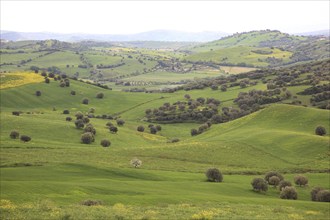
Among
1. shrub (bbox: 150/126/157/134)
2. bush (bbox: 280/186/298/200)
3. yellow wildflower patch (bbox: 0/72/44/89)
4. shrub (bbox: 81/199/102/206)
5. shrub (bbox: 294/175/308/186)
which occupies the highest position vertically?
yellow wildflower patch (bbox: 0/72/44/89)

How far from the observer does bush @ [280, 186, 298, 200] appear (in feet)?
159

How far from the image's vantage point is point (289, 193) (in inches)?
1905

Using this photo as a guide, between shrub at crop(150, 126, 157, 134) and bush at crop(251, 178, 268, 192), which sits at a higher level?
bush at crop(251, 178, 268, 192)

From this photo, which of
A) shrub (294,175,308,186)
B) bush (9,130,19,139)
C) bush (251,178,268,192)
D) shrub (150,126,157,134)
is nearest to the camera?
bush (251,178,268,192)

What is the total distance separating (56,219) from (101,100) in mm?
133632

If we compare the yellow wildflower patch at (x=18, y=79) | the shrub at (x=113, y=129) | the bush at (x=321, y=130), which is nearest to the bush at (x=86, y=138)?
the shrub at (x=113, y=129)

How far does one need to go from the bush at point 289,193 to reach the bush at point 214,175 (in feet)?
30.7

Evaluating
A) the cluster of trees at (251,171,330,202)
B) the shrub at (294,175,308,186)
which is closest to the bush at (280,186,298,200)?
the cluster of trees at (251,171,330,202)

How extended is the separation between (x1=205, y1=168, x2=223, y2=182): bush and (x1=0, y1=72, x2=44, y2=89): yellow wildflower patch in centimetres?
10782

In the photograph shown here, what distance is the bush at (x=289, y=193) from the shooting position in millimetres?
48344

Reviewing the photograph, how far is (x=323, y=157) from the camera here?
69.8 m

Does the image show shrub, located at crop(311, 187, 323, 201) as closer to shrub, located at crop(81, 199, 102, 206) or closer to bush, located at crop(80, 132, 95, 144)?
shrub, located at crop(81, 199, 102, 206)

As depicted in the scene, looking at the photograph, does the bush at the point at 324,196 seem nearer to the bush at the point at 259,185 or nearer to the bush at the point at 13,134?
the bush at the point at 259,185

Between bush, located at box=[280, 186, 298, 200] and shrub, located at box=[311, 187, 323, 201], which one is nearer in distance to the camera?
bush, located at box=[280, 186, 298, 200]
